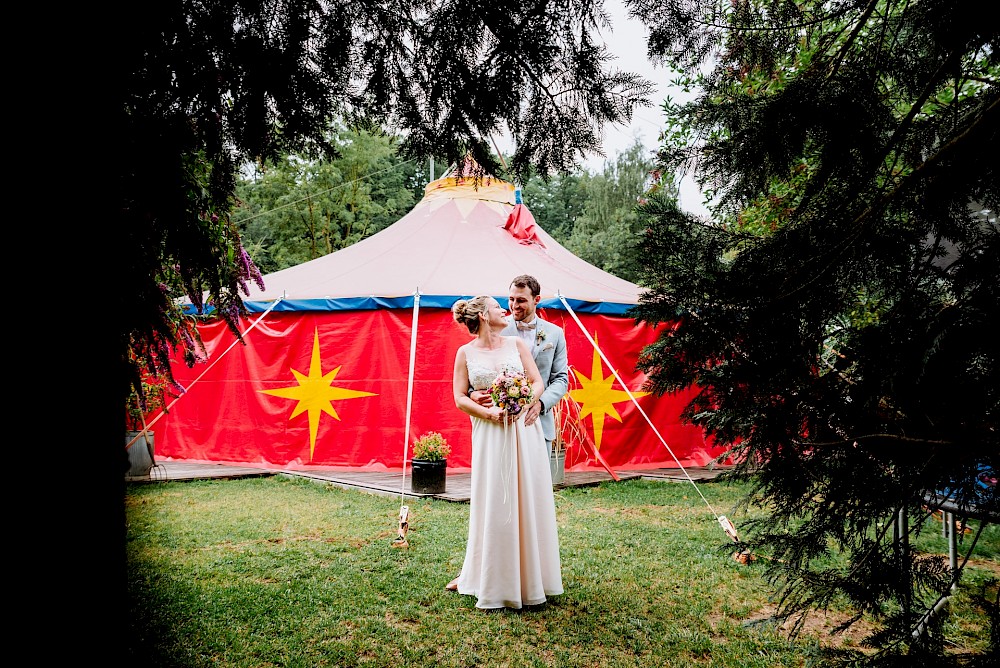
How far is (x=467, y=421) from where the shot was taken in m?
7.94

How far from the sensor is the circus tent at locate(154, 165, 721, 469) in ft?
26.4

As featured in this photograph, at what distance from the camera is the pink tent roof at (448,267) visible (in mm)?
8180

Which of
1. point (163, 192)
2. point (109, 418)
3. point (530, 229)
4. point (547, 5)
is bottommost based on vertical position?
point (109, 418)

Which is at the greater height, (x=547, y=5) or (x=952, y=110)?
(x=547, y=5)

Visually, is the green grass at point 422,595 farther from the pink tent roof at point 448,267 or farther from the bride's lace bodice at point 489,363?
the pink tent roof at point 448,267

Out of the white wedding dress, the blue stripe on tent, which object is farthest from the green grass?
the blue stripe on tent

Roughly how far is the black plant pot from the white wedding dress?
2.98 meters

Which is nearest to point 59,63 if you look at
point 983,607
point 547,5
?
point 547,5

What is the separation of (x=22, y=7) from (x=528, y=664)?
9.40 ft

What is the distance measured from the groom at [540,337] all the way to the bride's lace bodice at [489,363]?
0.45 m

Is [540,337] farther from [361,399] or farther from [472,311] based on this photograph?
[361,399]

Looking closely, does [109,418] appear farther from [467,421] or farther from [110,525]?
[467,421]

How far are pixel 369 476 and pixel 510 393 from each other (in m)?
4.79

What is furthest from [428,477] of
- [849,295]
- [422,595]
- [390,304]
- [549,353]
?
[849,295]
